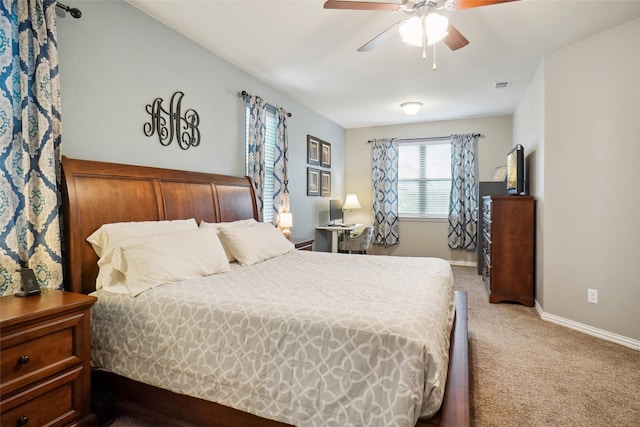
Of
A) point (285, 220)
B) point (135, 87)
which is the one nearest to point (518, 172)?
point (285, 220)

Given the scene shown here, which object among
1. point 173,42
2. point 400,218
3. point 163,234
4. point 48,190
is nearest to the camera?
point 48,190

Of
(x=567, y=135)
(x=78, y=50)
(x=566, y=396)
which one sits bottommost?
(x=566, y=396)

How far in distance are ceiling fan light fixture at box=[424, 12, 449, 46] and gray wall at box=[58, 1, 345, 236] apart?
2.05 metres

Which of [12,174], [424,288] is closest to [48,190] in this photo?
[12,174]

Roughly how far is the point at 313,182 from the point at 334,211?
29.6 inches

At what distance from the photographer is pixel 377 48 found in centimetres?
319

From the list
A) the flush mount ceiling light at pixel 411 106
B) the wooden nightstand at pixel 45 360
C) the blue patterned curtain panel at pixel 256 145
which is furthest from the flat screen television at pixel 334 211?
the wooden nightstand at pixel 45 360

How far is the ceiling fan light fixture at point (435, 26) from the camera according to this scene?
6.82ft

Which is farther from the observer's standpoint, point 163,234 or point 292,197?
point 292,197

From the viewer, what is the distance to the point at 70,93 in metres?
2.14

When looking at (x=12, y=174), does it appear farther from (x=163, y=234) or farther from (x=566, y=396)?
(x=566, y=396)

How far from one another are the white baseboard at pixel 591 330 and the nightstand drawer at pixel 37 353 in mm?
3800

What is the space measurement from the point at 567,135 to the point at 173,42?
11.8ft

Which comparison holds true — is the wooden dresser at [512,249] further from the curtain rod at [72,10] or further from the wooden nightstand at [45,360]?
the curtain rod at [72,10]
